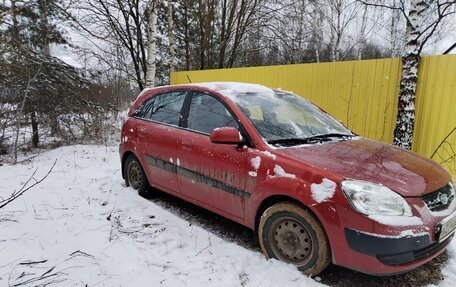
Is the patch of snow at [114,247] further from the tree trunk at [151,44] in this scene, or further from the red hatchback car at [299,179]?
the tree trunk at [151,44]

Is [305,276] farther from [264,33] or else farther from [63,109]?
[264,33]

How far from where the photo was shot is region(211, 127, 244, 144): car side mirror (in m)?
3.15

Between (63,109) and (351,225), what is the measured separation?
9.76m

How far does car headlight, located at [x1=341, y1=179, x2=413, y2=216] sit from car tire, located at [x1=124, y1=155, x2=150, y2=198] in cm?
304

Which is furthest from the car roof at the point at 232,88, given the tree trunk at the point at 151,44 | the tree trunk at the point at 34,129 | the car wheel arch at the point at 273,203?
the tree trunk at the point at 34,129

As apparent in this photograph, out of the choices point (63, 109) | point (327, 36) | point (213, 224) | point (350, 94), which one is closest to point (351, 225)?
point (213, 224)

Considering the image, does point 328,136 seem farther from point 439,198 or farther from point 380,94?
point 380,94

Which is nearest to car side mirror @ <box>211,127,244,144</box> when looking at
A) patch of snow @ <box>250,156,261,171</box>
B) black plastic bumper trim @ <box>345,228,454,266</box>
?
patch of snow @ <box>250,156,261,171</box>

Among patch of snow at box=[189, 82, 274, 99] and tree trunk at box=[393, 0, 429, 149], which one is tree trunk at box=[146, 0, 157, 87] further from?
tree trunk at box=[393, 0, 429, 149]

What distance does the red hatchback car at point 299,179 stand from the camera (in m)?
2.47

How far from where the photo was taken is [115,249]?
10.4 feet

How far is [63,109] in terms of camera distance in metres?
10.1

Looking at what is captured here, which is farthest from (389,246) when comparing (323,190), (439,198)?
(439,198)

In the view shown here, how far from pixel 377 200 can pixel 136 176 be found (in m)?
3.45
